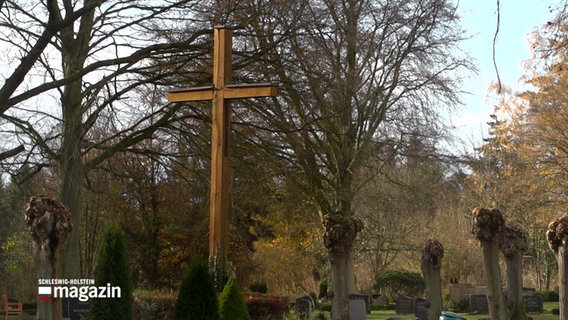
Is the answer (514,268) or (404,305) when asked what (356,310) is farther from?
(404,305)

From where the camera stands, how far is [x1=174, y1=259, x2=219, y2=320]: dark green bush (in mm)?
9281

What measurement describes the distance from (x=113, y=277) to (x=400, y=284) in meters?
33.5

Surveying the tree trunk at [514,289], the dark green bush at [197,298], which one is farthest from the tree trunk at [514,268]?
the dark green bush at [197,298]

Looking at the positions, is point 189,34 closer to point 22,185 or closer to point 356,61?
point 22,185

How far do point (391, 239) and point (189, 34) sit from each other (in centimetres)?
2581

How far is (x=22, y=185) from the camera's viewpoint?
1758 cm

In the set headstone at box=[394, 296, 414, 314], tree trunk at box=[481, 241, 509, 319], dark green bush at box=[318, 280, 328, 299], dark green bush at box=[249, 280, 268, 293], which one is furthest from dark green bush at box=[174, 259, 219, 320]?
dark green bush at box=[318, 280, 328, 299]

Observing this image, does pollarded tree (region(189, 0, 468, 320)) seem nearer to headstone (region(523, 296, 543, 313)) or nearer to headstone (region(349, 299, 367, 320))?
headstone (region(349, 299, 367, 320))

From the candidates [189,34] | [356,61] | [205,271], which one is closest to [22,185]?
[189,34]

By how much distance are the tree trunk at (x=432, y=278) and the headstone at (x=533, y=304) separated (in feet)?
31.9

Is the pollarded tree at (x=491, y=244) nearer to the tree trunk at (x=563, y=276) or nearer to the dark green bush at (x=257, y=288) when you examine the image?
the tree trunk at (x=563, y=276)

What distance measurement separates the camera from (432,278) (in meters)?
22.7

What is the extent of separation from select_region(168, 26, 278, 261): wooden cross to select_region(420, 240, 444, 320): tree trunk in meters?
12.4

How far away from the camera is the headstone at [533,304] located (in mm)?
31016
